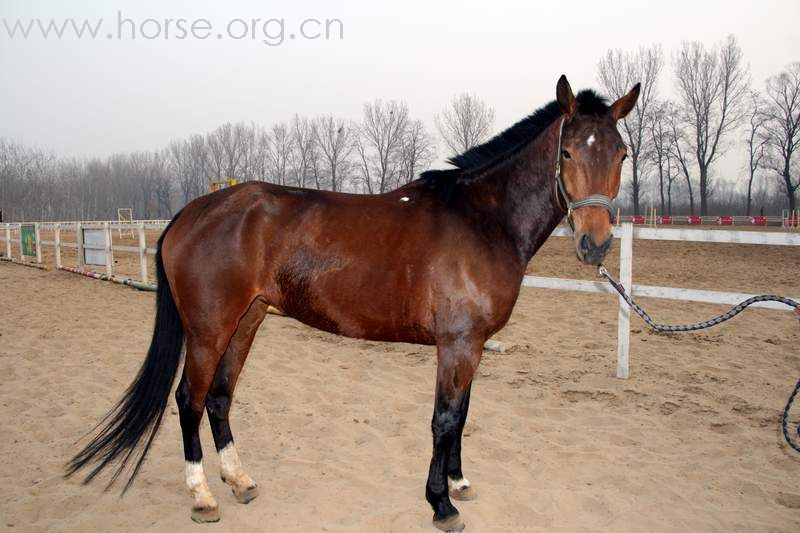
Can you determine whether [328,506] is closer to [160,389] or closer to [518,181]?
[160,389]

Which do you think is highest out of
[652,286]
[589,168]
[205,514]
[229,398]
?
[589,168]

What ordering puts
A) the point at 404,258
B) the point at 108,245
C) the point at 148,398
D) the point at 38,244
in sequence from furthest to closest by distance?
1. the point at 38,244
2. the point at 108,245
3. the point at 148,398
4. the point at 404,258

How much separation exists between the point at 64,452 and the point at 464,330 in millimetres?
3046

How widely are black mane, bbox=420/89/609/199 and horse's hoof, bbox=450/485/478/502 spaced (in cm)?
178

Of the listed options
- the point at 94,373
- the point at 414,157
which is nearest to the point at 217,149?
the point at 414,157

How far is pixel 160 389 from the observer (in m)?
3.19

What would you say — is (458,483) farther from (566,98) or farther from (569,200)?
(566,98)

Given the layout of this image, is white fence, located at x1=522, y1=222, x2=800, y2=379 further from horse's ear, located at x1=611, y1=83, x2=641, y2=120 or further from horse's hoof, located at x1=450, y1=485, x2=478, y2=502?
horse's hoof, located at x1=450, y1=485, x2=478, y2=502

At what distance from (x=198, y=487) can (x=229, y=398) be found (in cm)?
54

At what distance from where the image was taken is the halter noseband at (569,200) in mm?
2500

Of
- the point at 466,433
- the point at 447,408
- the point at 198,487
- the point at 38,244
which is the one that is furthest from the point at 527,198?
the point at 38,244

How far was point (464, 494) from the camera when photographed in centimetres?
301

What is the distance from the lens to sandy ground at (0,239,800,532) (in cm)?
286

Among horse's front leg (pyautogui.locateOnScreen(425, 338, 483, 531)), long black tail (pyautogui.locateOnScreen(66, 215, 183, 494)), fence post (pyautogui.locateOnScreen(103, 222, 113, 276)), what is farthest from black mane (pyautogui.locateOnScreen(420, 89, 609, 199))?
fence post (pyautogui.locateOnScreen(103, 222, 113, 276))
